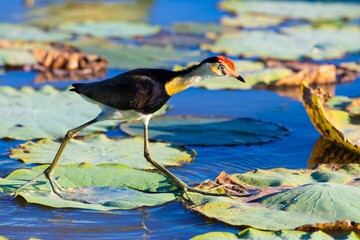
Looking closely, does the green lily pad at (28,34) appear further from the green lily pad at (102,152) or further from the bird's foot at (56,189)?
the bird's foot at (56,189)

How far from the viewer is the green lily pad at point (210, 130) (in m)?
5.11

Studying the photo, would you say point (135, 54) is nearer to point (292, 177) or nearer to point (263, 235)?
point (292, 177)

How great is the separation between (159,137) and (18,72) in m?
2.28

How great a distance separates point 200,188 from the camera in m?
3.95

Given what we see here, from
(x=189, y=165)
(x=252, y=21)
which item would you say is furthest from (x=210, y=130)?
(x=252, y=21)

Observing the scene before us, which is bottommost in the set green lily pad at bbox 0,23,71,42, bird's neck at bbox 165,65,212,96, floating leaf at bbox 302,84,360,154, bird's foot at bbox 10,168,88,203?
bird's foot at bbox 10,168,88,203

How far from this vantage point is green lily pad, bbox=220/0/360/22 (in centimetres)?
958

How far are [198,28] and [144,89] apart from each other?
512 centimetres

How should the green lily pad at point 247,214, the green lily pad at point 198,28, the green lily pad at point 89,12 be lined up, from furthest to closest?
the green lily pad at point 89,12 → the green lily pad at point 198,28 → the green lily pad at point 247,214

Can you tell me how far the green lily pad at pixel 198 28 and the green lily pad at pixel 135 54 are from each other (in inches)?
37.6

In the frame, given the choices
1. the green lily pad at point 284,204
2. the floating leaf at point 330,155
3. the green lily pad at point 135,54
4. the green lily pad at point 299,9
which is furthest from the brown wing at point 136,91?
the green lily pad at point 299,9

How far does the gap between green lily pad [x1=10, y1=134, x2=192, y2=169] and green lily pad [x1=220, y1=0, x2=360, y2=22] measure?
5.12 metres

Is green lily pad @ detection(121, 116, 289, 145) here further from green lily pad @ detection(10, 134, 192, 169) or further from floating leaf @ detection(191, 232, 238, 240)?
floating leaf @ detection(191, 232, 238, 240)

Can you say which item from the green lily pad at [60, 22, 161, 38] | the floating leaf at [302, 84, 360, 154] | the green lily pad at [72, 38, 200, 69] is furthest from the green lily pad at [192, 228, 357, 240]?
Answer: the green lily pad at [60, 22, 161, 38]
